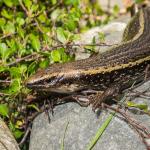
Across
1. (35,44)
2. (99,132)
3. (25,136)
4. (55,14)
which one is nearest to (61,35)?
(35,44)

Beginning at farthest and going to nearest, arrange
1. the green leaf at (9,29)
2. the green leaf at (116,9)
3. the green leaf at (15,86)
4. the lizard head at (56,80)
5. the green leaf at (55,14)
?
the green leaf at (116,9) → the green leaf at (55,14) → the green leaf at (9,29) → the green leaf at (15,86) → the lizard head at (56,80)

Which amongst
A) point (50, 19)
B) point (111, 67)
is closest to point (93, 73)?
point (111, 67)

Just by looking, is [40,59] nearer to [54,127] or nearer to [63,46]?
[63,46]

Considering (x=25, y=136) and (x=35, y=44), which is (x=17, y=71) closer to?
(x=35, y=44)

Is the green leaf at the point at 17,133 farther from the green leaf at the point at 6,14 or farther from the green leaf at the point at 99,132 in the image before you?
the green leaf at the point at 6,14

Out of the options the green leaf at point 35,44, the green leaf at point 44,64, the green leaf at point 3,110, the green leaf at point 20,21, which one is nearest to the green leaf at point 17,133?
the green leaf at point 3,110
